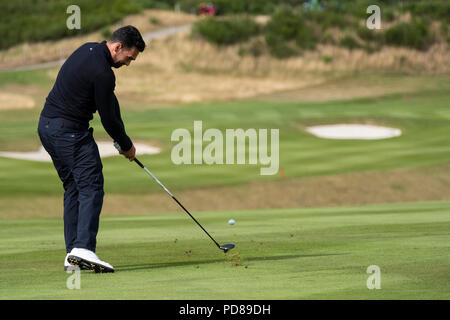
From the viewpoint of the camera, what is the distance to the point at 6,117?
137 ft

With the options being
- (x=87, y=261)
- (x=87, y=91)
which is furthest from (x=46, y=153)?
(x=87, y=261)

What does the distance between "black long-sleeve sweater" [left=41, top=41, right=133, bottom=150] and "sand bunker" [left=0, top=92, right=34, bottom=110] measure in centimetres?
3618

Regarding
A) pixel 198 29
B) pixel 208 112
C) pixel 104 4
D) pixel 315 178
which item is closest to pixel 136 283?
pixel 315 178

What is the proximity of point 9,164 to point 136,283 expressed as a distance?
2043 cm

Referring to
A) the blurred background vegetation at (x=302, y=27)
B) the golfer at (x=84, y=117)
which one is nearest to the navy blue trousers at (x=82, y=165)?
the golfer at (x=84, y=117)

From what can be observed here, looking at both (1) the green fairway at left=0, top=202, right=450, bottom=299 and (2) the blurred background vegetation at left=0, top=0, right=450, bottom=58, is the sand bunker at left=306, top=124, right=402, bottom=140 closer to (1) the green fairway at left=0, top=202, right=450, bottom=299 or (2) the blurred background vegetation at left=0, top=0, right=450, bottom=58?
(1) the green fairway at left=0, top=202, right=450, bottom=299

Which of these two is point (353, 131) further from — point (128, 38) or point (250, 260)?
point (128, 38)

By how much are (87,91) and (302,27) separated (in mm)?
54605

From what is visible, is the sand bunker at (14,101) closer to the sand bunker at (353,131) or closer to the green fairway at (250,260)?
the sand bunker at (353,131)

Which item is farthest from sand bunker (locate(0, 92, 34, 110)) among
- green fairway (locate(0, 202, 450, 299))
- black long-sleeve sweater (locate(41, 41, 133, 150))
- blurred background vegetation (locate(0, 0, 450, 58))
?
black long-sleeve sweater (locate(41, 41, 133, 150))

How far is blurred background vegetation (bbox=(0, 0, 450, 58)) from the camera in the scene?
6050cm

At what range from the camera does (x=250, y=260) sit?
9.37 m

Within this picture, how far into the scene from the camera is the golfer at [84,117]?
8.74m
